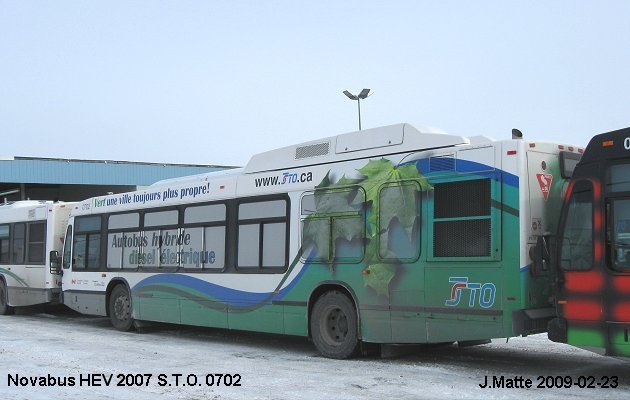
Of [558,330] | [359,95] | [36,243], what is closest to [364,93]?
[359,95]

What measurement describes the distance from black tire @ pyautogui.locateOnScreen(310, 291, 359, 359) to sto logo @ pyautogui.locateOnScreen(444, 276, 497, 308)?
5.76ft

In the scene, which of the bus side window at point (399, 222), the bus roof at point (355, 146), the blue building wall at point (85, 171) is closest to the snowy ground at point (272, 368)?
the bus side window at point (399, 222)

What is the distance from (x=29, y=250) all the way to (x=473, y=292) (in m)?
13.7

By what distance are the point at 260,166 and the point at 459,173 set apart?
4.28 metres

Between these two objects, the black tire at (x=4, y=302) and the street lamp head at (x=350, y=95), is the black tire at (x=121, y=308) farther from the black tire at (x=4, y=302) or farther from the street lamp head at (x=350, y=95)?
the street lamp head at (x=350, y=95)

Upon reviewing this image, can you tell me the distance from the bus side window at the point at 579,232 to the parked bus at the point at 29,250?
44.3 ft

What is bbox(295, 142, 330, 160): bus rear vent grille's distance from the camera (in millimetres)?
11664

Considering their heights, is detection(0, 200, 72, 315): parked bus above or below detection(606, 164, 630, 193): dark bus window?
below

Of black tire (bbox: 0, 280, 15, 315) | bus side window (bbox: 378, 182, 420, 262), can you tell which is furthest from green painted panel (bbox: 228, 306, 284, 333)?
black tire (bbox: 0, 280, 15, 315)

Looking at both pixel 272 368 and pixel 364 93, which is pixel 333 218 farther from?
pixel 364 93

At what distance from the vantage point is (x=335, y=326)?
36.4 feet

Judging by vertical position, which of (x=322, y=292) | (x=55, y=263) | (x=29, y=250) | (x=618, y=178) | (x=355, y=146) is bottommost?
(x=322, y=292)

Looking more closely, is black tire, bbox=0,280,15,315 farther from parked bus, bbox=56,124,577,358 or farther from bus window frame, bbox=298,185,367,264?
bus window frame, bbox=298,185,367,264

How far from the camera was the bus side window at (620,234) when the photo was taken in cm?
802
